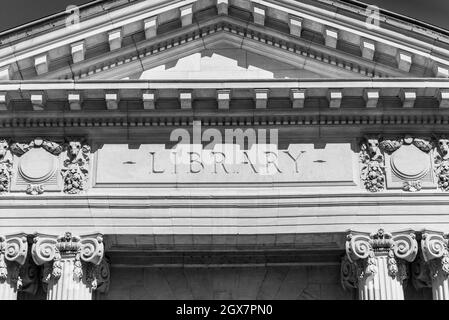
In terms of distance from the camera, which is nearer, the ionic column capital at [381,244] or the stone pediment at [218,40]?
the ionic column capital at [381,244]

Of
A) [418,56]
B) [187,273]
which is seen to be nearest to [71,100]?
[187,273]

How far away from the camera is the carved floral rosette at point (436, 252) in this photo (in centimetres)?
1961

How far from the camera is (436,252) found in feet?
64.4

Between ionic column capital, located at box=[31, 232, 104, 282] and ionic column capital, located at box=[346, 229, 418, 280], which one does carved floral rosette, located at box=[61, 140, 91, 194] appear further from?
ionic column capital, located at box=[346, 229, 418, 280]

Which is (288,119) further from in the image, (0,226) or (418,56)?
(0,226)

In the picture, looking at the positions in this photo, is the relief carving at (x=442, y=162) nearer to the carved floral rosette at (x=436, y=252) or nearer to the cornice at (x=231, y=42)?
the carved floral rosette at (x=436, y=252)

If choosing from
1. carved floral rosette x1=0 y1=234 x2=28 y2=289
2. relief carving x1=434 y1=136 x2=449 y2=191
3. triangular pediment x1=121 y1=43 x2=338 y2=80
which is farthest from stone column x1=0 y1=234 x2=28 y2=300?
relief carving x1=434 y1=136 x2=449 y2=191

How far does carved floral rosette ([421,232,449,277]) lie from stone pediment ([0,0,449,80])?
329 centimetres

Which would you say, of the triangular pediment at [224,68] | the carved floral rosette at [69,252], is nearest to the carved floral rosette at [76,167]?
the carved floral rosette at [69,252]

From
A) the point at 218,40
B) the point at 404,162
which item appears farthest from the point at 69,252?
the point at 404,162

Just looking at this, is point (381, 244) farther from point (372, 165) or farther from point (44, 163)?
point (44, 163)

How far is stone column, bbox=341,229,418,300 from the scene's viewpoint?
19547 mm

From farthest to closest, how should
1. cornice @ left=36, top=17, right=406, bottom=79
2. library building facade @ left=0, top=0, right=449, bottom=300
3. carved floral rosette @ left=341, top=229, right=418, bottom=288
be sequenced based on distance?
cornice @ left=36, top=17, right=406, bottom=79 → library building facade @ left=0, top=0, right=449, bottom=300 → carved floral rosette @ left=341, top=229, right=418, bottom=288
